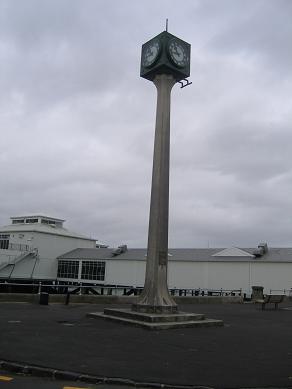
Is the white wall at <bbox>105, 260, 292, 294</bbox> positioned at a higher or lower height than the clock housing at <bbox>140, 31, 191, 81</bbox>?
lower

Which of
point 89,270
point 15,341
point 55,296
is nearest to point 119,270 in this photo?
point 89,270

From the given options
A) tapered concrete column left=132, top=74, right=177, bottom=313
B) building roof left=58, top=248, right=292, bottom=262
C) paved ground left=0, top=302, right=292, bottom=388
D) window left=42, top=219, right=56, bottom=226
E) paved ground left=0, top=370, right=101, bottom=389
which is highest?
window left=42, top=219, right=56, bottom=226

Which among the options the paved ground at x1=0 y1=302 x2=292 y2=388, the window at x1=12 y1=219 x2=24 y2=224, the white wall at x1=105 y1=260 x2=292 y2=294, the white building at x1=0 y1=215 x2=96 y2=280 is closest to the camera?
the paved ground at x1=0 y1=302 x2=292 y2=388

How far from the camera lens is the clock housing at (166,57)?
19.4m

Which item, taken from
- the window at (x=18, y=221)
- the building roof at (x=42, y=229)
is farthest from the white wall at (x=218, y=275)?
the window at (x=18, y=221)

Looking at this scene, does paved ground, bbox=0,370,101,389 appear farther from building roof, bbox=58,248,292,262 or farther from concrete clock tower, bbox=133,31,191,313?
building roof, bbox=58,248,292,262

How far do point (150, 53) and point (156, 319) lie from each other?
412 inches

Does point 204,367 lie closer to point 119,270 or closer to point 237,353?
point 237,353

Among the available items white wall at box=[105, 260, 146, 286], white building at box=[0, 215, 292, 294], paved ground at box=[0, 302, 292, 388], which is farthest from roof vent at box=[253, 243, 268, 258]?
paved ground at box=[0, 302, 292, 388]

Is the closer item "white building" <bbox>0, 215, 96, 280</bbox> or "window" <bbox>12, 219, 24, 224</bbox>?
"white building" <bbox>0, 215, 96, 280</bbox>

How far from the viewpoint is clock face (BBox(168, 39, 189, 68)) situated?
19.6 metres

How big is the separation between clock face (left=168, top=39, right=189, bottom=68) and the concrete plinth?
375 inches

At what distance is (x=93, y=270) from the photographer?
74.8 m

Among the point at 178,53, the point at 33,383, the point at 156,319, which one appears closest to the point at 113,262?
the point at 178,53
